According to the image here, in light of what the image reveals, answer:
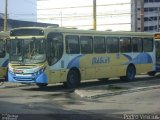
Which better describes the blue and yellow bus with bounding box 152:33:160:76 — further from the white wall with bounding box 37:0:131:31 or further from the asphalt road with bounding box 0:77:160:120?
the white wall with bounding box 37:0:131:31

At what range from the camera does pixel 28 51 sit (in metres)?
21.4

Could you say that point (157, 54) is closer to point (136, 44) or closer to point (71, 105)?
point (136, 44)

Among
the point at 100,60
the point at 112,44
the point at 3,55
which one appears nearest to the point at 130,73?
the point at 112,44

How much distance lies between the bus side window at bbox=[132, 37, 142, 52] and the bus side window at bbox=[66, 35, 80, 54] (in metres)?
5.62

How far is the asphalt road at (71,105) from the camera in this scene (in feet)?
44.2

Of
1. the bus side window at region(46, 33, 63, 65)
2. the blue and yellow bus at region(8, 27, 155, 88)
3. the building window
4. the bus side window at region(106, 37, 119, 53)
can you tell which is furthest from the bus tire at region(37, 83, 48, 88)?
the building window

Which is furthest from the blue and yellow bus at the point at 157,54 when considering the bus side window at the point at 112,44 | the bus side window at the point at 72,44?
the bus side window at the point at 72,44

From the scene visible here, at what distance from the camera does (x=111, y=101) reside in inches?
695

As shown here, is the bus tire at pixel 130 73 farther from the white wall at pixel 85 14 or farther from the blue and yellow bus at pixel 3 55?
A: the white wall at pixel 85 14

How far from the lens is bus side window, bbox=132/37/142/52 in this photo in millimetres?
28047

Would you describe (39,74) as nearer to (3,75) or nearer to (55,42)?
(55,42)

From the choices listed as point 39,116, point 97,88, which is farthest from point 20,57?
point 39,116

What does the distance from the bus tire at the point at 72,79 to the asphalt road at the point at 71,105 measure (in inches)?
39.3

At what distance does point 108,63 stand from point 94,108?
411 inches
